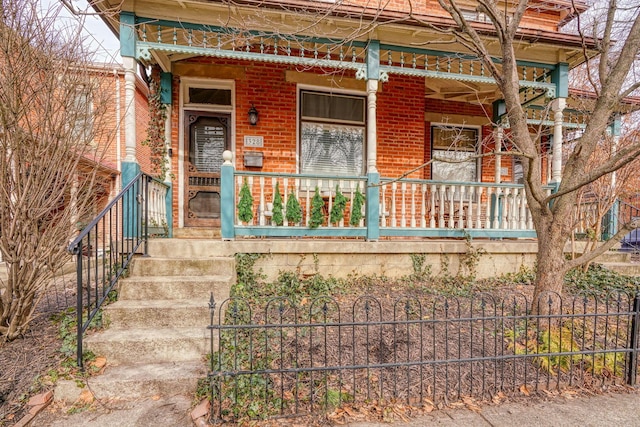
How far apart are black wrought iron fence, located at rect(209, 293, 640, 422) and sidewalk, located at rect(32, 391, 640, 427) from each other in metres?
0.17

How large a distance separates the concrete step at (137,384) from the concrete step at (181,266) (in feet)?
4.37

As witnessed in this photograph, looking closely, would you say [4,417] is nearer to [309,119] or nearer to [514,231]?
[309,119]

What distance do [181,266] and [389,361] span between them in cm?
266

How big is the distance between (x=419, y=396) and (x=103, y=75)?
5.07 metres

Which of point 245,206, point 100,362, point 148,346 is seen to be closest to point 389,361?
point 148,346

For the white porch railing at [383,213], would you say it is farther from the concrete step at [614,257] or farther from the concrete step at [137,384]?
the concrete step at [137,384]

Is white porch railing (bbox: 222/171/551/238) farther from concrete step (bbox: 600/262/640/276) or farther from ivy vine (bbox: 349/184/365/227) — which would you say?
concrete step (bbox: 600/262/640/276)

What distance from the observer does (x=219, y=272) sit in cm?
411

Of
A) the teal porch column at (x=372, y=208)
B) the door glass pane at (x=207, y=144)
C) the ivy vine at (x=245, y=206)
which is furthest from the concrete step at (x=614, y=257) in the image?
the door glass pane at (x=207, y=144)

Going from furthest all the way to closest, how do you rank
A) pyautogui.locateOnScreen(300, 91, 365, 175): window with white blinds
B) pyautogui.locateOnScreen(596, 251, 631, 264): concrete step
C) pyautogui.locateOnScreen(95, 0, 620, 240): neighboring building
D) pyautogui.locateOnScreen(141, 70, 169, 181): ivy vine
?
pyautogui.locateOnScreen(300, 91, 365, 175): window with white blinds
pyautogui.locateOnScreen(596, 251, 631, 264): concrete step
pyautogui.locateOnScreen(141, 70, 169, 181): ivy vine
pyautogui.locateOnScreen(95, 0, 620, 240): neighboring building

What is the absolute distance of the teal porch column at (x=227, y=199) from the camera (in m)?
4.58

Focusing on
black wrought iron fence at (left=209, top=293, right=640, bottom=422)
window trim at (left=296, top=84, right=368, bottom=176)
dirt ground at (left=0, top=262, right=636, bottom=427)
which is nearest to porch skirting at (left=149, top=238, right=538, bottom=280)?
black wrought iron fence at (left=209, top=293, right=640, bottom=422)

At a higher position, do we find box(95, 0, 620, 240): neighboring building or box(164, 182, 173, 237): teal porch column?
box(95, 0, 620, 240): neighboring building

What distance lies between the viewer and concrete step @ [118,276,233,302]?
3631 mm
